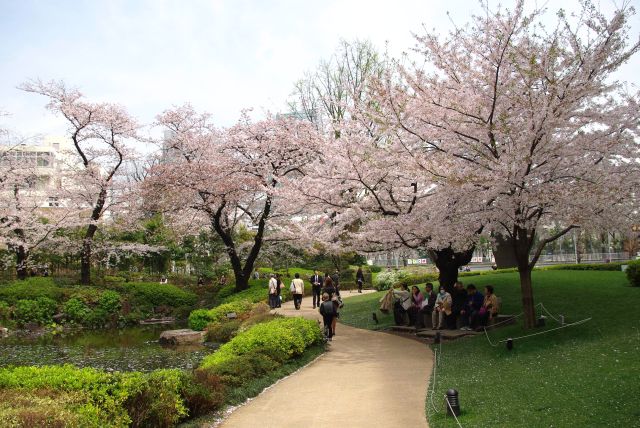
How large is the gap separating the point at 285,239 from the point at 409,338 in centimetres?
1165

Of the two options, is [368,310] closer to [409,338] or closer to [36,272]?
[409,338]

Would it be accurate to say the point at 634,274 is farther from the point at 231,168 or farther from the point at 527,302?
the point at 231,168

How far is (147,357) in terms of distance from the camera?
1388cm

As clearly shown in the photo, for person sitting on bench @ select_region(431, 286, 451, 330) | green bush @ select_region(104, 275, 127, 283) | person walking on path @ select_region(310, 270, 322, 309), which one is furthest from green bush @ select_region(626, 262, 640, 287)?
green bush @ select_region(104, 275, 127, 283)

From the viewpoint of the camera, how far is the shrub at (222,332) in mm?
16547

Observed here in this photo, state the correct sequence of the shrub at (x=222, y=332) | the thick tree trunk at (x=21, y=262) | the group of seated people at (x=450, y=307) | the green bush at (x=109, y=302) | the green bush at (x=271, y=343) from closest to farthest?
1. the green bush at (x=271, y=343)
2. the group of seated people at (x=450, y=307)
3. the shrub at (x=222, y=332)
4. the green bush at (x=109, y=302)
5. the thick tree trunk at (x=21, y=262)

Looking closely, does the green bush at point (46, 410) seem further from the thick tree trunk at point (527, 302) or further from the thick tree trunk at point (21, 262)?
the thick tree trunk at point (21, 262)

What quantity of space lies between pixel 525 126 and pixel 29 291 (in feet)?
68.0

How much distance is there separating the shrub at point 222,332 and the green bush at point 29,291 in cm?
929

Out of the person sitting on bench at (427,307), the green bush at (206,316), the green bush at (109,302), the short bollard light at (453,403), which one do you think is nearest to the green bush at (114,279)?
the green bush at (109,302)

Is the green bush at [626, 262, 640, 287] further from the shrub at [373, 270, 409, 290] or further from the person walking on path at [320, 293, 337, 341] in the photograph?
the shrub at [373, 270, 409, 290]

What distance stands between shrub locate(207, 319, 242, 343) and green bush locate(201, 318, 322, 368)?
12.8 ft

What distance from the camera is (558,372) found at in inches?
319

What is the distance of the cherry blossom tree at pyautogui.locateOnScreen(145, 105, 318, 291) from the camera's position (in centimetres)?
2339
